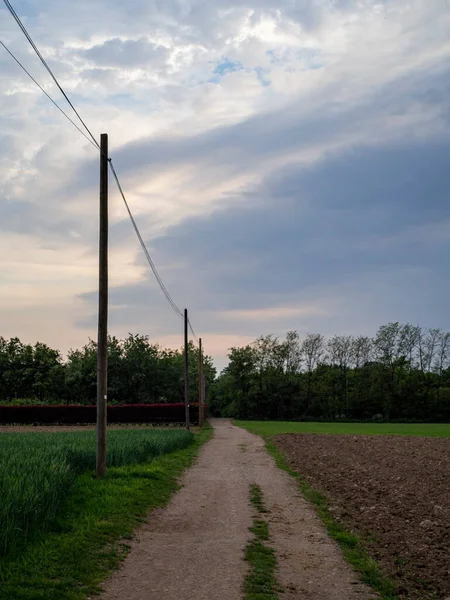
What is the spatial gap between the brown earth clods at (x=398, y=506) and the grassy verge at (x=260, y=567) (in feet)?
4.68

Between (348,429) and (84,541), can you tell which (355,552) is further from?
(348,429)

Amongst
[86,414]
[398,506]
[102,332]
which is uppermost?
[102,332]

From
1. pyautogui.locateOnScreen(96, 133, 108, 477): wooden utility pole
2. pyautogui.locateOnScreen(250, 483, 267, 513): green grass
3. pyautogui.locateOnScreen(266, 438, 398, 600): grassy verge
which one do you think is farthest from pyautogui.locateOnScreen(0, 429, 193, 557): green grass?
pyautogui.locateOnScreen(266, 438, 398, 600): grassy verge

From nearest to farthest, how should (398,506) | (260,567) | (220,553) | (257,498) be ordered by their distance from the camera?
1. (260,567)
2. (220,553)
3. (398,506)
4. (257,498)

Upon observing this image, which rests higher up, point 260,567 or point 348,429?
point 260,567

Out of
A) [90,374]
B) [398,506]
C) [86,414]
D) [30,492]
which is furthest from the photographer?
[90,374]

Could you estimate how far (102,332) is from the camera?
1650 centimetres

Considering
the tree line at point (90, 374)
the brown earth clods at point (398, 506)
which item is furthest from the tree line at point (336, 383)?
the brown earth clods at point (398, 506)

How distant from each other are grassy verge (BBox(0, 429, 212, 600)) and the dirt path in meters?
0.27

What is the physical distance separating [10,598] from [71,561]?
5.18 feet

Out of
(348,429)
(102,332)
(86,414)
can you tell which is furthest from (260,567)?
(86,414)

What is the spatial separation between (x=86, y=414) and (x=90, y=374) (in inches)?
813

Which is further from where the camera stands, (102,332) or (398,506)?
(102,332)

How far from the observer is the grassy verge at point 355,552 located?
24.6 feet
